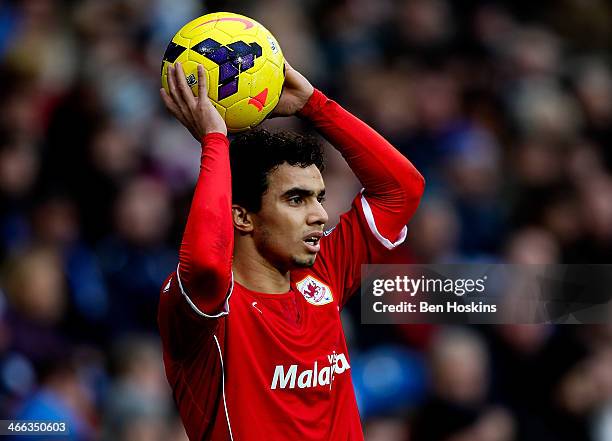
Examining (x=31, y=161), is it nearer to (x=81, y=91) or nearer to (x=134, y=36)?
(x=81, y=91)

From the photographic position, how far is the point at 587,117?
9.65 metres

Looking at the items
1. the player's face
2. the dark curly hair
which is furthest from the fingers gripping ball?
the player's face

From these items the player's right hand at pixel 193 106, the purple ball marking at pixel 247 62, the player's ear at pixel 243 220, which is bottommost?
the player's ear at pixel 243 220

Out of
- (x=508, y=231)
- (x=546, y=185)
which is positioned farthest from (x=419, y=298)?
(x=546, y=185)

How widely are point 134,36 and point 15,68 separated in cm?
105

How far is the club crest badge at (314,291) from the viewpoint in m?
3.94

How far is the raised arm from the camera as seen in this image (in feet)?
10.9

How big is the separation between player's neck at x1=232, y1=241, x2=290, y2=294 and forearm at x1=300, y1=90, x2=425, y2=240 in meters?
0.51

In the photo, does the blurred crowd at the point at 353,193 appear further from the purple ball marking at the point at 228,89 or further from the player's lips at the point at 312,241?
the purple ball marking at the point at 228,89

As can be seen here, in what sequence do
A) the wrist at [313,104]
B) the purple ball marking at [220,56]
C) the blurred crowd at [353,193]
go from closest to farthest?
the purple ball marking at [220,56] → the wrist at [313,104] → the blurred crowd at [353,193]

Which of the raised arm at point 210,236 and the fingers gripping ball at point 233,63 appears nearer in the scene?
the raised arm at point 210,236

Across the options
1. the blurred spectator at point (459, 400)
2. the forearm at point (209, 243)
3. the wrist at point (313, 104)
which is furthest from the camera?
the blurred spectator at point (459, 400)

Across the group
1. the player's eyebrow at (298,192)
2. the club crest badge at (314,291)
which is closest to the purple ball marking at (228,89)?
the player's eyebrow at (298,192)

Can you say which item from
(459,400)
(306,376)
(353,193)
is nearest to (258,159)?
(306,376)
